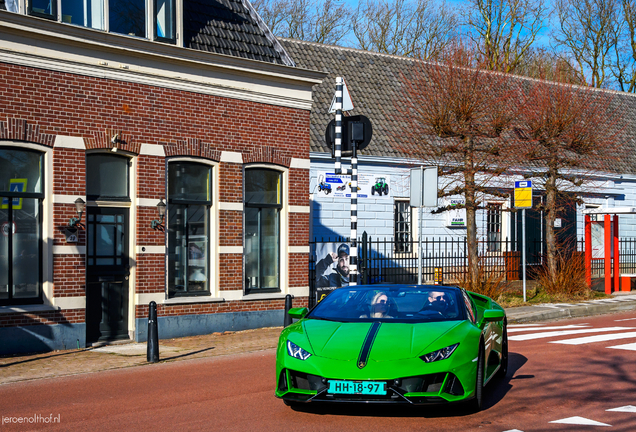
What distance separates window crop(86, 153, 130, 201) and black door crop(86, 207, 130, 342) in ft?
0.89

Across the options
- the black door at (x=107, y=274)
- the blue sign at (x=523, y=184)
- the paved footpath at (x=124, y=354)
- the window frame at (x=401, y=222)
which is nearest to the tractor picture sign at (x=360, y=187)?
the window frame at (x=401, y=222)

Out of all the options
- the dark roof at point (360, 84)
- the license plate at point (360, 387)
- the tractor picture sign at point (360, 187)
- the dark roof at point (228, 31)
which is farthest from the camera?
the dark roof at point (360, 84)

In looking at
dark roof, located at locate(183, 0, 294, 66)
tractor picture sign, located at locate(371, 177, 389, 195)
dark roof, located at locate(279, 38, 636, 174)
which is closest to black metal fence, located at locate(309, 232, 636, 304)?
tractor picture sign, located at locate(371, 177, 389, 195)

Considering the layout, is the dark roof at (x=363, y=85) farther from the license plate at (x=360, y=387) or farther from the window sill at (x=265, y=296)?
the license plate at (x=360, y=387)

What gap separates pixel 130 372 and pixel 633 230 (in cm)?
2500

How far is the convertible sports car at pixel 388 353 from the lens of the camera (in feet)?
19.9

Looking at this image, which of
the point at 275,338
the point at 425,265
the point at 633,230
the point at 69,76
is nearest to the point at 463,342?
the point at 275,338

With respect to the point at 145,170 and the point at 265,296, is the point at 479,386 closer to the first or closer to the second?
the point at 145,170

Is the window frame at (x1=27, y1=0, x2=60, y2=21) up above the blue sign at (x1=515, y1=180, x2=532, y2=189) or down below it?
above

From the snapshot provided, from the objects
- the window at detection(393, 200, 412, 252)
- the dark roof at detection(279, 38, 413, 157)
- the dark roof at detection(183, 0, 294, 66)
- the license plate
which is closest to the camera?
the license plate

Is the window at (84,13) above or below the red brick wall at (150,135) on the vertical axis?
above

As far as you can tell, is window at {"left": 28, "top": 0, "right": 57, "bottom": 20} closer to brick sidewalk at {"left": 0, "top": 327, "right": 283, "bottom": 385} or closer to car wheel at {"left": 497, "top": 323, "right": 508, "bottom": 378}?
brick sidewalk at {"left": 0, "top": 327, "right": 283, "bottom": 385}

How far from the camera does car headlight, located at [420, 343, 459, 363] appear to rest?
20.3ft

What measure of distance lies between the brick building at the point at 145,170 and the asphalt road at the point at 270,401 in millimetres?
3084
